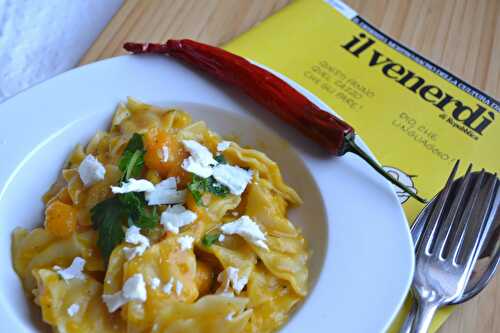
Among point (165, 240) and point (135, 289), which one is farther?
point (165, 240)

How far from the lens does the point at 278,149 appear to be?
226 centimetres

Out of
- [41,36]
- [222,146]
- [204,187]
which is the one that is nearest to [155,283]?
[204,187]

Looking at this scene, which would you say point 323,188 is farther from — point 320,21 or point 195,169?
point 320,21

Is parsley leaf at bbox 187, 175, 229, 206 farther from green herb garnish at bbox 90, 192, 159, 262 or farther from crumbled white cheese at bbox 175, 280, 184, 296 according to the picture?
crumbled white cheese at bbox 175, 280, 184, 296

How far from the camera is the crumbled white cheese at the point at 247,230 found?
6.22ft

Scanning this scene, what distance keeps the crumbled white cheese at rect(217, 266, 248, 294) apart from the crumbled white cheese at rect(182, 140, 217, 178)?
340 mm

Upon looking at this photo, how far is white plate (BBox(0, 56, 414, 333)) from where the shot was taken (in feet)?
5.93

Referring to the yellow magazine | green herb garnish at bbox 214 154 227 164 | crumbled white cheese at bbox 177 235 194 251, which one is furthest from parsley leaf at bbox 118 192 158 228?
the yellow magazine

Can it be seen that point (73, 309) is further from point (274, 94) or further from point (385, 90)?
point (385, 90)

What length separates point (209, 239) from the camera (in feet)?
6.25

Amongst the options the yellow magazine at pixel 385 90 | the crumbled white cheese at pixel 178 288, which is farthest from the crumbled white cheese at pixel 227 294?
the yellow magazine at pixel 385 90

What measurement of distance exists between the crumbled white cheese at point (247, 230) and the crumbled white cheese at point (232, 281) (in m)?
0.12

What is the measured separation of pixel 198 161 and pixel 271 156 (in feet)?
1.35

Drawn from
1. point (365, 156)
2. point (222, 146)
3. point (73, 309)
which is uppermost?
point (365, 156)
